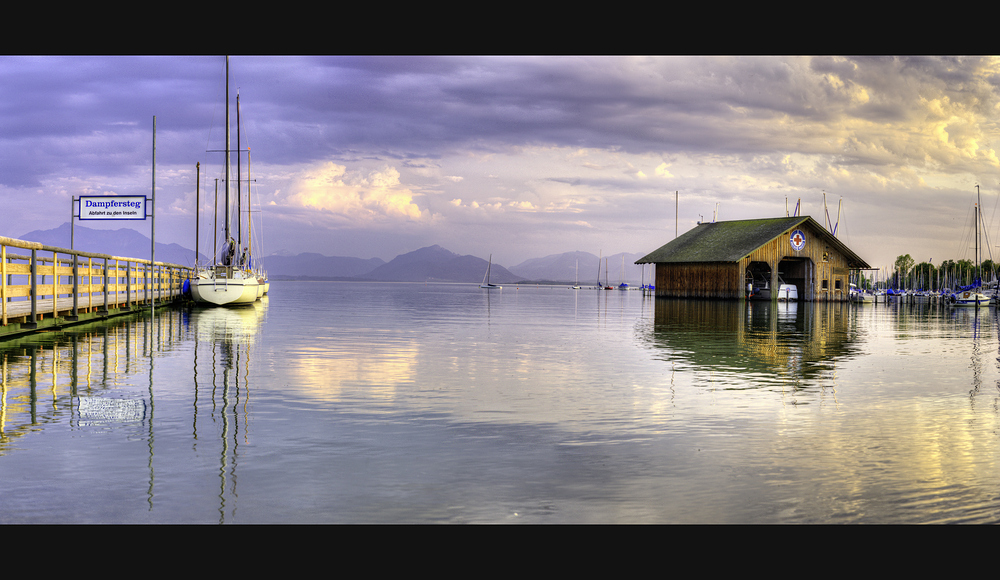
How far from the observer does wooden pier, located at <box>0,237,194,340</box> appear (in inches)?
817

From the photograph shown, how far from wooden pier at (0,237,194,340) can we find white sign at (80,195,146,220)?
195 cm

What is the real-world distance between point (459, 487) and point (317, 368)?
973 cm

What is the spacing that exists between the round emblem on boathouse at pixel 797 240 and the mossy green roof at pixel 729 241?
1005 mm

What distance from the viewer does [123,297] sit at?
1382 inches

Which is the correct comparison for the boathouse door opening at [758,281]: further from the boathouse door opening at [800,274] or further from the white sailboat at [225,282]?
the white sailboat at [225,282]

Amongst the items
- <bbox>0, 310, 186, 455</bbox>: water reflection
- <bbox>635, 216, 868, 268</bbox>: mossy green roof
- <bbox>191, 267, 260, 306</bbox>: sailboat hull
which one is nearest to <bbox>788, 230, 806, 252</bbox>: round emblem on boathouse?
<bbox>635, 216, 868, 268</bbox>: mossy green roof

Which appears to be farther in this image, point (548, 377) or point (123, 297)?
point (123, 297)

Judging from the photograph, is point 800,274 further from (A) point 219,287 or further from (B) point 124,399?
(B) point 124,399

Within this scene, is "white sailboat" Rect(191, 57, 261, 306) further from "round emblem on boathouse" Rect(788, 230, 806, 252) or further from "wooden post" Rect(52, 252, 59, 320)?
"round emblem on boathouse" Rect(788, 230, 806, 252)

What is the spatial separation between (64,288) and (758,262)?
66582 millimetres

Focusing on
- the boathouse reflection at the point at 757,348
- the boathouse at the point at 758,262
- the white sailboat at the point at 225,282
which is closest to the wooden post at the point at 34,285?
the boathouse reflection at the point at 757,348
